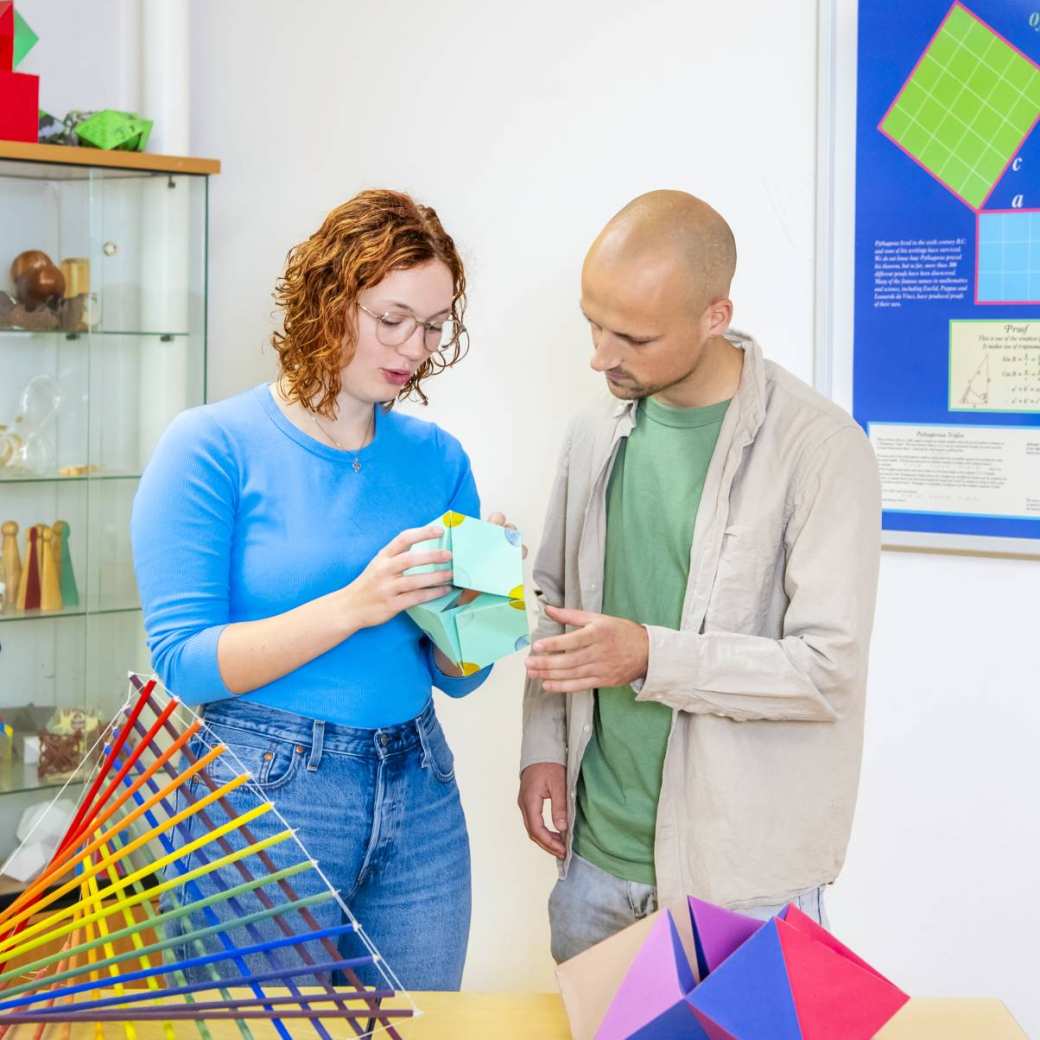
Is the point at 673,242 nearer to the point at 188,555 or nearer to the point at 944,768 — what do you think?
the point at 188,555

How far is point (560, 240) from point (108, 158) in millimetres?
1111

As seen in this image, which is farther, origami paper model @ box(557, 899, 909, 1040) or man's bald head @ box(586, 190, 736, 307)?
man's bald head @ box(586, 190, 736, 307)

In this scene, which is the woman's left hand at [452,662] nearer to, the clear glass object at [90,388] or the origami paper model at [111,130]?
the clear glass object at [90,388]

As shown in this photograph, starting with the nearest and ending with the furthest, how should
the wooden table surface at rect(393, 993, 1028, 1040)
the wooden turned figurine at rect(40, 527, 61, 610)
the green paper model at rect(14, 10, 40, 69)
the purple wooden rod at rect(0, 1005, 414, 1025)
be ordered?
the purple wooden rod at rect(0, 1005, 414, 1025), the wooden table surface at rect(393, 993, 1028, 1040), the green paper model at rect(14, 10, 40, 69), the wooden turned figurine at rect(40, 527, 61, 610)

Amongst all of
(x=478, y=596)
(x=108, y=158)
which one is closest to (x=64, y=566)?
(x=108, y=158)

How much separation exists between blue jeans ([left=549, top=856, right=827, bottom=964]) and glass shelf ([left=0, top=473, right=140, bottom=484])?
1.81 m

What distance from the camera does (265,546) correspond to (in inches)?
67.1

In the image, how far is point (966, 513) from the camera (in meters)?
2.30

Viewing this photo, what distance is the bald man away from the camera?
1.70 metres

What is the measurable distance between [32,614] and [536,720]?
171 centimetres

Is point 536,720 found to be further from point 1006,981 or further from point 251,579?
point 1006,981

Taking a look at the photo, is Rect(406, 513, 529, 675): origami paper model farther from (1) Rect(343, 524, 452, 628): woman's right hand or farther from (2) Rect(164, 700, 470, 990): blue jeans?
(2) Rect(164, 700, 470, 990): blue jeans

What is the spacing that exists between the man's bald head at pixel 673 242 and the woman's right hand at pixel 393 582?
443 millimetres

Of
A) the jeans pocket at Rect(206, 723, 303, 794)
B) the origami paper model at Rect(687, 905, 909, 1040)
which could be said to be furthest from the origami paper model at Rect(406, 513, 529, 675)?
the origami paper model at Rect(687, 905, 909, 1040)
